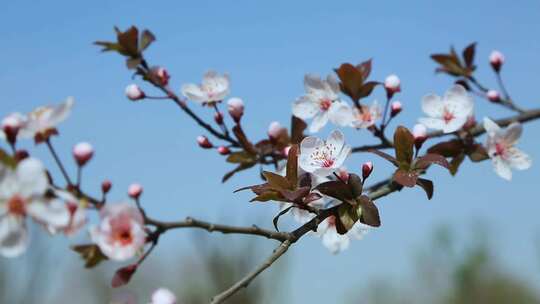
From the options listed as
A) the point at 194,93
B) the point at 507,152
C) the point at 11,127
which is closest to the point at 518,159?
the point at 507,152

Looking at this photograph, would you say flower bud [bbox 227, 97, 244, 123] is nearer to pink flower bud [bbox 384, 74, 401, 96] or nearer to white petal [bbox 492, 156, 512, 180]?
pink flower bud [bbox 384, 74, 401, 96]

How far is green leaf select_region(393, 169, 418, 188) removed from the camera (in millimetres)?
1150

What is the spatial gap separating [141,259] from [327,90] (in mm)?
735

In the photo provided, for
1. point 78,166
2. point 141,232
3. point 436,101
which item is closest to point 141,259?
point 141,232

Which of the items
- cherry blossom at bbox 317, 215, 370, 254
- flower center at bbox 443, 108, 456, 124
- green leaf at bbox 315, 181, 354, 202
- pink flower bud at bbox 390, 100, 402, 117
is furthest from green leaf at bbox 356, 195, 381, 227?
flower center at bbox 443, 108, 456, 124

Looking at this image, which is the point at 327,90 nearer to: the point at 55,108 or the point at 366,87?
the point at 366,87

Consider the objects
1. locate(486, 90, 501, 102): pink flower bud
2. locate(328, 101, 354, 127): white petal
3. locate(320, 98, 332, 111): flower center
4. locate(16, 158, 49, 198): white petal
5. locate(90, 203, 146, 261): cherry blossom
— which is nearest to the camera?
locate(16, 158, 49, 198): white petal

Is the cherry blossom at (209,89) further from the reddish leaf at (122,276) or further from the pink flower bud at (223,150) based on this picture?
the reddish leaf at (122,276)

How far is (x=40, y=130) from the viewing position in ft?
3.17

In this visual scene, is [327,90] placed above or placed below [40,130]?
below

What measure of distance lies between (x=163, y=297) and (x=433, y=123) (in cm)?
85

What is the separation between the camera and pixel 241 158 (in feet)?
5.05

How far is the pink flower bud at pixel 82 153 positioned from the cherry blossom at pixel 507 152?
987mm

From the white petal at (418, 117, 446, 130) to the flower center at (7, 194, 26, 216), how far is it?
100 cm
